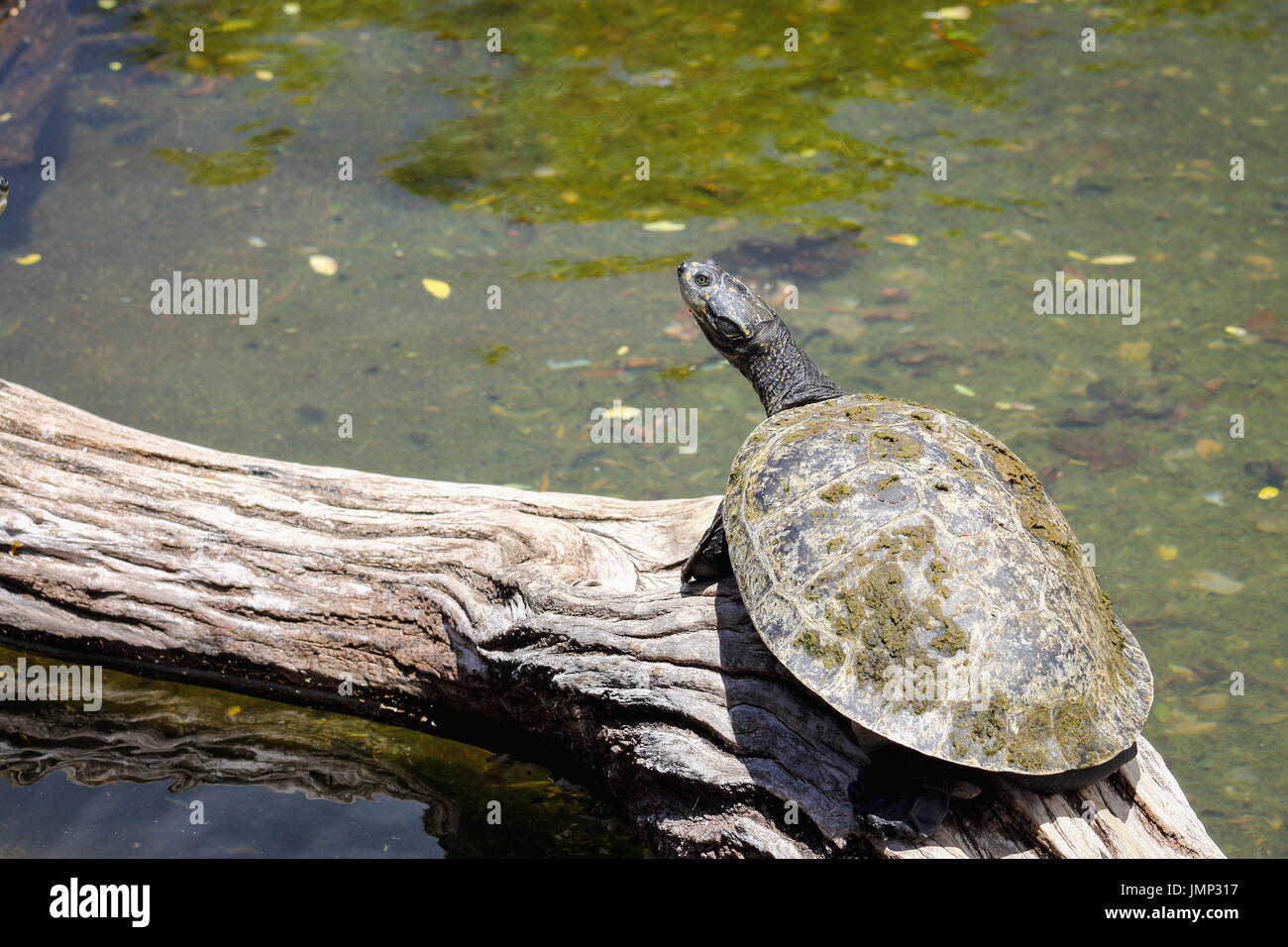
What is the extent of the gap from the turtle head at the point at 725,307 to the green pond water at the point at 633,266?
Result: 1.34 metres

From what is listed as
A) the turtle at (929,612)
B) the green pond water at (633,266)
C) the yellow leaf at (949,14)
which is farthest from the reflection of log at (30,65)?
the yellow leaf at (949,14)

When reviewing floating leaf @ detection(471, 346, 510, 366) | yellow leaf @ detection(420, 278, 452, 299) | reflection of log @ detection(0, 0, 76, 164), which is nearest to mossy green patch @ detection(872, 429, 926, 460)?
floating leaf @ detection(471, 346, 510, 366)

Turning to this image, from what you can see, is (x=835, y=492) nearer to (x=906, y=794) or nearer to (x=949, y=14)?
(x=906, y=794)

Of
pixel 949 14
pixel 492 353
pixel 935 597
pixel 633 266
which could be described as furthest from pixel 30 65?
pixel 935 597

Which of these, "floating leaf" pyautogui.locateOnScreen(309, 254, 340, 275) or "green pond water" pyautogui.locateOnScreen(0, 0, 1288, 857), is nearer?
"green pond water" pyautogui.locateOnScreen(0, 0, 1288, 857)

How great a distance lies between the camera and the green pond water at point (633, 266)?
4477 mm

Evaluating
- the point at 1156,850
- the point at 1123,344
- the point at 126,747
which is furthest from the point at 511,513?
the point at 1123,344

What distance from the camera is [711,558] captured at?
3775 millimetres

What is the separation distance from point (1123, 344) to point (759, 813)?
4.62 metres

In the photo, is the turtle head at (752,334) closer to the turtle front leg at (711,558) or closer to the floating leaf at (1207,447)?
the turtle front leg at (711,558)

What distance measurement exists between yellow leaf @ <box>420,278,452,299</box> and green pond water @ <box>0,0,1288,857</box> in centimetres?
6

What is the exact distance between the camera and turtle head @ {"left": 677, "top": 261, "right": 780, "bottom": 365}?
4680mm

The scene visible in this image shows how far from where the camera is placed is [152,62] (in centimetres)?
938

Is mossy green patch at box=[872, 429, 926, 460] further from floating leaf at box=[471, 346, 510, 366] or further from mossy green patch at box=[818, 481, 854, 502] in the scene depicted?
floating leaf at box=[471, 346, 510, 366]
